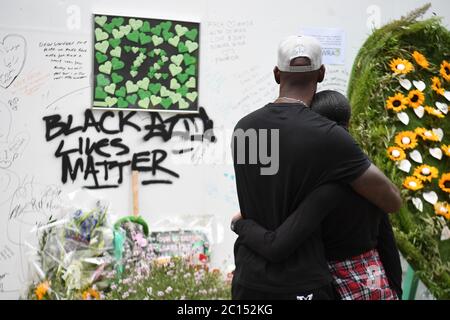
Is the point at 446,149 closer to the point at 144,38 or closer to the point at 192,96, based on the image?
the point at 192,96

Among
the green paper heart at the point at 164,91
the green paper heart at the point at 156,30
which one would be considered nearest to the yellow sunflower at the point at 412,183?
the green paper heart at the point at 164,91

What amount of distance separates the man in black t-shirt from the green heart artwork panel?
204 centimetres

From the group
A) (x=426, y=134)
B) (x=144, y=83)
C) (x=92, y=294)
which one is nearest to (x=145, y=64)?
(x=144, y=83)

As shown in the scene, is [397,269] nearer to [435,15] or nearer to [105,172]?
[105,172]

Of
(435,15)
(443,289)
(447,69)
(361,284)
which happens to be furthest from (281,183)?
(435,15)

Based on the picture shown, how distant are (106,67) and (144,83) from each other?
0.29 metres

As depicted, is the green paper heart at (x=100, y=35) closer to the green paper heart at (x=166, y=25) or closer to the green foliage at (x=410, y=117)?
A: the green paper heart at (x=166, y=25)

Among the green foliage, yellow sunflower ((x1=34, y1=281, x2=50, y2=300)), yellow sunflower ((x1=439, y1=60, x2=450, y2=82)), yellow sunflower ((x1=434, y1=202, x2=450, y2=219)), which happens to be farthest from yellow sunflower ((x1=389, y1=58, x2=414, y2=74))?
yellow sunflower ((x1=34, y1=281, x2=50, y2=300))

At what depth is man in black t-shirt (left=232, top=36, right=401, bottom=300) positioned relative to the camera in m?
2.02

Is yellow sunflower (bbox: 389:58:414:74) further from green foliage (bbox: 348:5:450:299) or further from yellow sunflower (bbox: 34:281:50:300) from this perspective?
yellow sunflower (bbox: 34:281:50:300)

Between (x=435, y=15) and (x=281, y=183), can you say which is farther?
(x=435, y=15)

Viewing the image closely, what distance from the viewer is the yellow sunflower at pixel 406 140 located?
4062mm

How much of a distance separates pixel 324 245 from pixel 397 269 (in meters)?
0.34

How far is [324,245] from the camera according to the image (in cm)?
214
